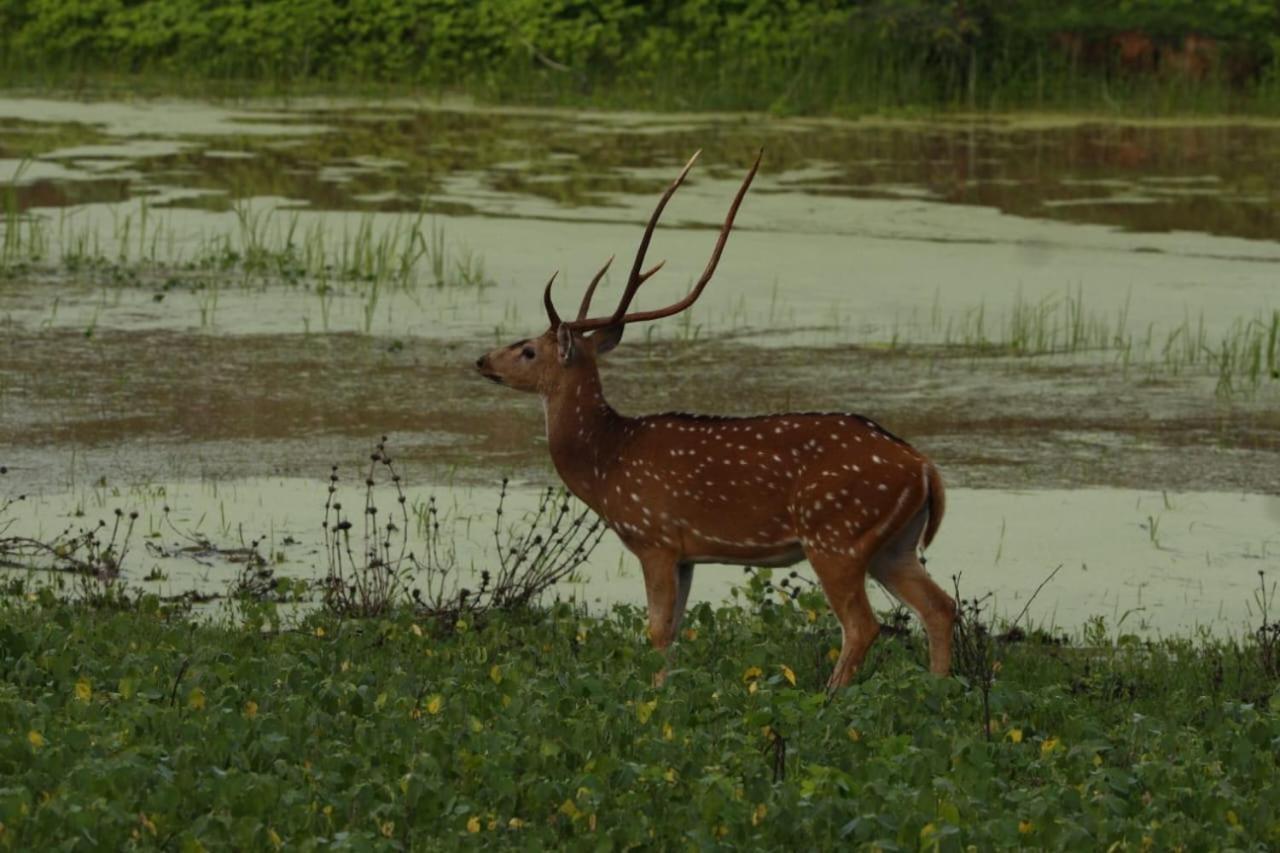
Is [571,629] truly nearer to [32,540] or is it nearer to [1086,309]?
[32,540]

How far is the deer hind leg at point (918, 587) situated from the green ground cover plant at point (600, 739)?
0.14m

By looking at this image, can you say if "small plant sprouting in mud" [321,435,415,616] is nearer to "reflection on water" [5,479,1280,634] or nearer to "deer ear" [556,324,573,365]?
"reflection on water" [5,479,1280,634]

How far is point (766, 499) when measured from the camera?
7.55m

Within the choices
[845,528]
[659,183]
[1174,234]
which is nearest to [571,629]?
[845,528]

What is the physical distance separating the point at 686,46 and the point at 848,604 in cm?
2081

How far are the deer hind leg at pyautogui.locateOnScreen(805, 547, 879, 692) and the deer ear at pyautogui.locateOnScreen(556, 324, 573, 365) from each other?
1101 mm

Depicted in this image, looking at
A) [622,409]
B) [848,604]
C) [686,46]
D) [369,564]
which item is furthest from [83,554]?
[686,46]

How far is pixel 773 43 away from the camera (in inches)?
1081

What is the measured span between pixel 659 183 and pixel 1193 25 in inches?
344

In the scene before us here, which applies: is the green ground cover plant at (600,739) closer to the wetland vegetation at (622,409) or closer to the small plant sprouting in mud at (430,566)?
the wetland vegetation at (622,409)

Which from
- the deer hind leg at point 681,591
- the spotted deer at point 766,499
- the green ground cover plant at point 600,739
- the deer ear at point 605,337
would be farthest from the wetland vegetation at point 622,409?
the deer ear at point 605,337

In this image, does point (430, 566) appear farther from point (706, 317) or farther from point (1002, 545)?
point (706, 317)

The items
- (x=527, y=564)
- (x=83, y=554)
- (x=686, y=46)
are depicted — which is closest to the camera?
(x=83, y=554)

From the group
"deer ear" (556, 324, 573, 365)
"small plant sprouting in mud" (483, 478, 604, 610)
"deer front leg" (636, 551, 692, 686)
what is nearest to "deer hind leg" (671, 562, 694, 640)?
"deer front leg" (636, 551, 692, 686)
